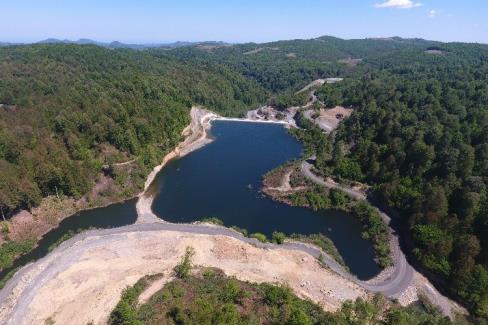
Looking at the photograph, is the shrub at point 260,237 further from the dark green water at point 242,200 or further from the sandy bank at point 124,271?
the dark green water at point 242,200

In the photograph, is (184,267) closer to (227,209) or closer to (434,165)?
(227,209)

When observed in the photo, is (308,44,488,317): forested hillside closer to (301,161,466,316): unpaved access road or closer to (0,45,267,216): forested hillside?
(301,161,466,316): unpaved access road

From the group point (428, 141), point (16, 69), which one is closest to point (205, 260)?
point (428, 141)

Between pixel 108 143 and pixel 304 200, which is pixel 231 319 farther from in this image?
pixel 108 143

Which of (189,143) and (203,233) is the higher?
(203,233)

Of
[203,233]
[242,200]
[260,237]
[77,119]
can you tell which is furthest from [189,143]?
[260,237]

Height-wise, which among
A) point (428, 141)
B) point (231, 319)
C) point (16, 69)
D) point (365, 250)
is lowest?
point (365, 250)

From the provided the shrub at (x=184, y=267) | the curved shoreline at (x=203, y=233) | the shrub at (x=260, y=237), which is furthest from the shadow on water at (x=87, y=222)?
the shrub at (x=260, y=237)
